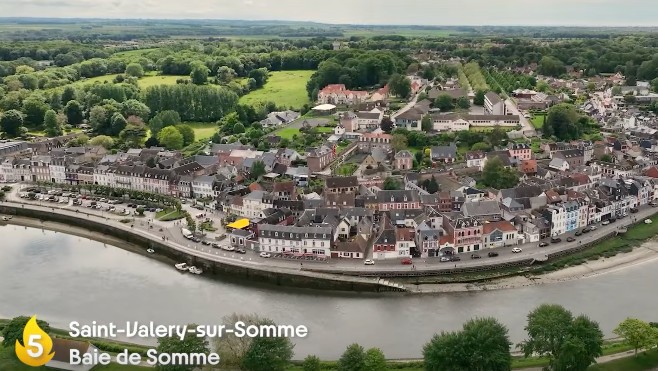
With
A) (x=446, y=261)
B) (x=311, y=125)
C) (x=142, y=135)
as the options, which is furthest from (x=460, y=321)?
(x=142, y=135)

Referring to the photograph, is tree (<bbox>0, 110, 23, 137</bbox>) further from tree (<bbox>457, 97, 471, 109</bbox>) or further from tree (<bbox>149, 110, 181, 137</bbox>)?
tree (<bbox>457, 97, 471, 109</bbox>)

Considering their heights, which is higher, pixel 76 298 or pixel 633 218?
pixel 633 218

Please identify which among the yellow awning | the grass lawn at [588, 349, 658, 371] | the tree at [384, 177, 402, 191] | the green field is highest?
the green field

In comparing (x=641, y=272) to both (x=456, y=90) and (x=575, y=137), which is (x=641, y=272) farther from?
(x=456, y=90)

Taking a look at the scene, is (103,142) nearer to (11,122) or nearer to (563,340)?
(11,122)

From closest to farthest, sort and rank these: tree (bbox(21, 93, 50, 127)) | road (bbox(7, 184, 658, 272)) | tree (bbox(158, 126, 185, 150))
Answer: road (bbox(7, 184, 658, 272)), tree (bbox(158, 126, 185, 150)), tree (bbox(21, 93, 50, 127))

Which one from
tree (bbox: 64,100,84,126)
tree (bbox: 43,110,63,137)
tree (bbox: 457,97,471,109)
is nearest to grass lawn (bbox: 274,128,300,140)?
tree (bbox: 457,97,471,109)

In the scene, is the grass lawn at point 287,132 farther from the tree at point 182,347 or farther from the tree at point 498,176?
the tree at point 182,347

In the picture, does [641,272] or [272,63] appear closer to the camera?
[641,272]

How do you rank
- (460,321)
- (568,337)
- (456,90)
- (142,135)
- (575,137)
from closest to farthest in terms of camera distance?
(568,337) < (460,321) < (575,137) < (142,135) < (456,90)
